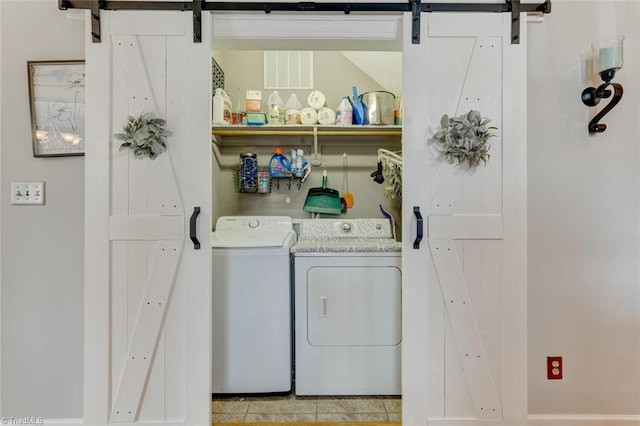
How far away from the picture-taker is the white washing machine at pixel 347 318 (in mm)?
1834

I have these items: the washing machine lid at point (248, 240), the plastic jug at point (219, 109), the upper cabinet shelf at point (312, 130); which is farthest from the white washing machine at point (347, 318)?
the plastic jug at point (219, 109)

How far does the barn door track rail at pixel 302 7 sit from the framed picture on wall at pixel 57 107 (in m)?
0.23

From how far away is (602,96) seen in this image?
1.47 m

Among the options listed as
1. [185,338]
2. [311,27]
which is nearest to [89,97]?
[311,27]

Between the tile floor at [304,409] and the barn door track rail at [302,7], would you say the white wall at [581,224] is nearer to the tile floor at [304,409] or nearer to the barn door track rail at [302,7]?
the barn door track rail at [302,7]

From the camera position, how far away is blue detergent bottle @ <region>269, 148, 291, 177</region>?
2445 millimetres

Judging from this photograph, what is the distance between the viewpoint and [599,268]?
1541mm

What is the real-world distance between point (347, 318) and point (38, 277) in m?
1.51

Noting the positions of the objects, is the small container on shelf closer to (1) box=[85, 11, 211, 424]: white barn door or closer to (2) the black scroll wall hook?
(1) box=[85, 11, 211, 424]: white barn door

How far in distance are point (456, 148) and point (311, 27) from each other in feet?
2.70

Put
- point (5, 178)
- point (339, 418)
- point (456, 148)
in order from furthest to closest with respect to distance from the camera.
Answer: point (339, 418) < point (5, 178) < point (456, 148)

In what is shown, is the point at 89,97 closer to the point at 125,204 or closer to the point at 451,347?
the point at 125,204

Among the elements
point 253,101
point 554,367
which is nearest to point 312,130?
point 253,101

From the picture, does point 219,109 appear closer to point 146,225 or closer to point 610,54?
point 146,225
